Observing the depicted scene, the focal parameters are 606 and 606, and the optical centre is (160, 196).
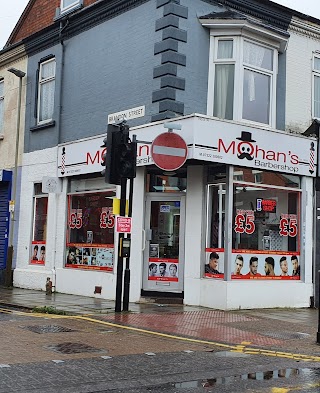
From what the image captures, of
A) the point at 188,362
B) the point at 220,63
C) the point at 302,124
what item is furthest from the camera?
the point at 302,124

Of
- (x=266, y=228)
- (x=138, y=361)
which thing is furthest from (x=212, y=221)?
(x=138, y=361)

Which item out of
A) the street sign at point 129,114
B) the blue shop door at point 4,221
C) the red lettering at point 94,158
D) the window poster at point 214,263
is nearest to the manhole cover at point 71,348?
the window poster at point 214,263

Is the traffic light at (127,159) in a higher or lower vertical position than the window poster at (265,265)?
higher

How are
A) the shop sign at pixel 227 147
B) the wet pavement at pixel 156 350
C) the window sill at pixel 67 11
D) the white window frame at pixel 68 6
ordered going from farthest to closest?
the white window frame at pixel 68 6 → the window sill at pixel 67 11 → the shop sign at pixel 227 147 → the wet pavement at pixel 156 350

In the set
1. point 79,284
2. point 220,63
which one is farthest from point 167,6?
point 79,284

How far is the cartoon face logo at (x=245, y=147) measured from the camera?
1464cm

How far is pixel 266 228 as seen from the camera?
51.2 ft

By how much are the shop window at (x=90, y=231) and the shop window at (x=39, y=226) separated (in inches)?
50.6

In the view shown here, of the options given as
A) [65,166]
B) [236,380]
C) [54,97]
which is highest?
[54,97]

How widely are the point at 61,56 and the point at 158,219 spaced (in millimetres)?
6360

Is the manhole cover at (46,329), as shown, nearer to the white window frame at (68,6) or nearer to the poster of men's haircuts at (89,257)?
the poster of men's haircuts at (89,257)

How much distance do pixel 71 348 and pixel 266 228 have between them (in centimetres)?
782

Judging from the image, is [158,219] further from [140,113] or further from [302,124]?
[302,124]

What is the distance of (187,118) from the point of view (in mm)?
13992
